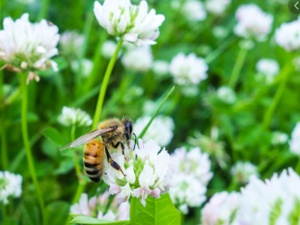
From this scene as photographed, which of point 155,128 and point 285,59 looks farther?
point 285,59

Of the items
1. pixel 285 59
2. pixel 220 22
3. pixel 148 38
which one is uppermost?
pixel 220 22

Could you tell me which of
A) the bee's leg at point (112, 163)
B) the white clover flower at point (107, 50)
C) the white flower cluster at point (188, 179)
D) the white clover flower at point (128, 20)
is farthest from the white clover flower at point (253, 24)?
the bee's leg at point (112, 163)

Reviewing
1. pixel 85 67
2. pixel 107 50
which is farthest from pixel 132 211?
pixel 107 50

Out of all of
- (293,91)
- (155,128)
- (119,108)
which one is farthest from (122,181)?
(293,91)

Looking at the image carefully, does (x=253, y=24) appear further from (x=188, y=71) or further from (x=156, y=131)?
(x=156, y=131)

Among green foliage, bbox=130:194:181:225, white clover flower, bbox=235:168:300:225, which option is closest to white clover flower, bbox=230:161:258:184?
green foliage, bbox=130:194:181:225

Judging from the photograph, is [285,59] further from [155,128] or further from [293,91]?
[155,128]
